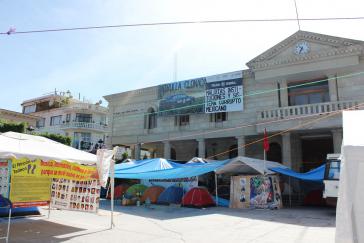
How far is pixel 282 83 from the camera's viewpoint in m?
21.9

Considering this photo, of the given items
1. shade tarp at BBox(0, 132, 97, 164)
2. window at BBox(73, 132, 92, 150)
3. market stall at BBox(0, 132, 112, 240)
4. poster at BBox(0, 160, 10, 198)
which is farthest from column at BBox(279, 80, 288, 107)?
window at BBox(73, 132, 92, 150)

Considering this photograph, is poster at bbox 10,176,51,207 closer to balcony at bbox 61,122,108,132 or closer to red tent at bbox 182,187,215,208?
red tent at bbox 182,187,215,208

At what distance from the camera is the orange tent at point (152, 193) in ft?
60.4

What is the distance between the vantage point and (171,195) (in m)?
17.7

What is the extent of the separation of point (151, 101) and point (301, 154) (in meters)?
12.8

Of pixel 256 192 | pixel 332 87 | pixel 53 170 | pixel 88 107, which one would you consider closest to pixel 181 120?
pixel 332 87

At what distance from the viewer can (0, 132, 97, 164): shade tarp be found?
7.95m

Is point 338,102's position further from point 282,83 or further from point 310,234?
point 310,234

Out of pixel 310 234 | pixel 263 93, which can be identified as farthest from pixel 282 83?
pixel 310 234

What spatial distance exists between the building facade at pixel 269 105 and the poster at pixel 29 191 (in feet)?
43.4

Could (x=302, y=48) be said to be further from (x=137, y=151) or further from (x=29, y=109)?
(x=29, y=109)

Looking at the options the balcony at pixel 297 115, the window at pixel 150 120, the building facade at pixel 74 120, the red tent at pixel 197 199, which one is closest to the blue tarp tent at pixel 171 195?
the red tent at pixel 197 199

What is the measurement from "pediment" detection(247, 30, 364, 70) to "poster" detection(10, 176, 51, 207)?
1619 centimetres

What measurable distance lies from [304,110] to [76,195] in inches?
575
